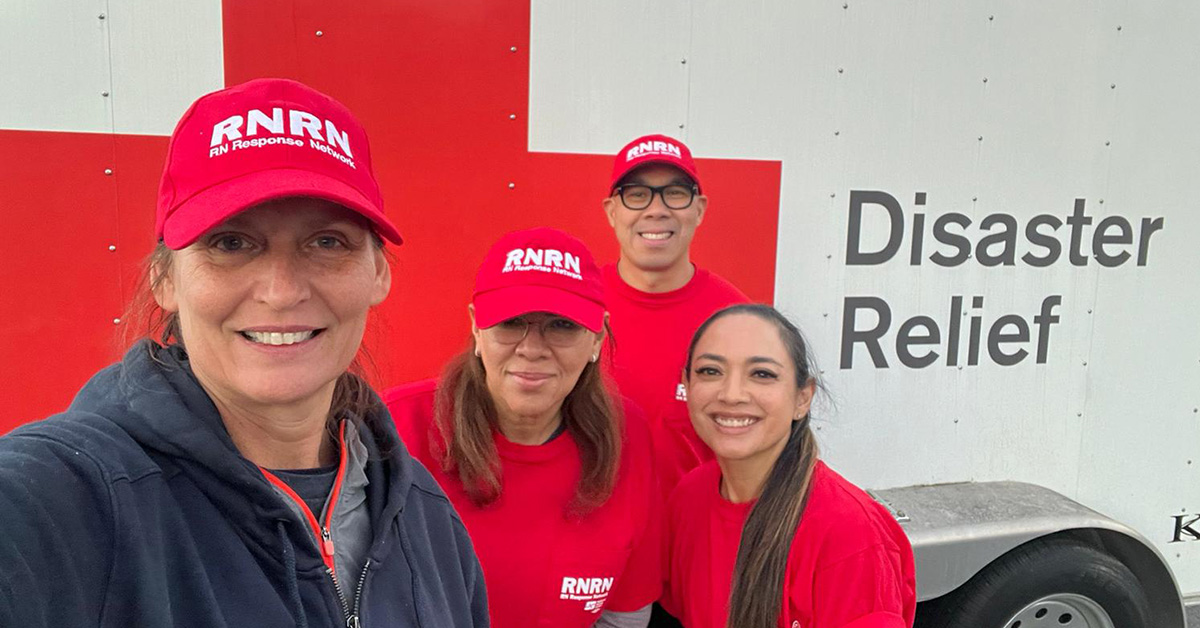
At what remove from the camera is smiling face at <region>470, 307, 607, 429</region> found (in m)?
1.48

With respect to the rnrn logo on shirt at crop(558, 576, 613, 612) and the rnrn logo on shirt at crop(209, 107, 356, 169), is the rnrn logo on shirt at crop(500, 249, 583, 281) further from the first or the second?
the rnrn logo on shirt at crop(209, 107, 356, 169)

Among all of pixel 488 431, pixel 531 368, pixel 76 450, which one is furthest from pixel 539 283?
pixel 76 450

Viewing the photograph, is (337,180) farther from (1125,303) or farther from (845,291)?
(1125,303)

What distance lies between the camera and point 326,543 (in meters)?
0.83

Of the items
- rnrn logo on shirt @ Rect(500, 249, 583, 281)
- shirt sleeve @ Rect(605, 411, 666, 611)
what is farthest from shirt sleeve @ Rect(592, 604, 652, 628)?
rnrn logo on shirt @ Rect(500, 249, 583, 281)

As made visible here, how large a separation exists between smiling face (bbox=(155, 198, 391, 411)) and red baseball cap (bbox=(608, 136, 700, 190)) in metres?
1.23

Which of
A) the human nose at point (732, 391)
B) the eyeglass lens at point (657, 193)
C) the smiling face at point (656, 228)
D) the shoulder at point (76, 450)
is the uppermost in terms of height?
the eyeglass lens at point (657, 193)

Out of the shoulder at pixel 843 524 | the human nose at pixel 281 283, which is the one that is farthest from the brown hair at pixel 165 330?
the shoulder at pixel 843 524

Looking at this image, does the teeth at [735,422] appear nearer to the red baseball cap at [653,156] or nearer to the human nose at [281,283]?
the red baseball cap at [653,156]

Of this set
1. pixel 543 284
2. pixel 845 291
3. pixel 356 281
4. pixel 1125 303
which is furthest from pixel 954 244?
pixel 356 281

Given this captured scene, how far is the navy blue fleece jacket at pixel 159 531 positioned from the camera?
2.00 feet

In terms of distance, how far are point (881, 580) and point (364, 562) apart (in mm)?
938

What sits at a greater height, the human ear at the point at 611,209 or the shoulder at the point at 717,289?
the human ear at the point at 611,209

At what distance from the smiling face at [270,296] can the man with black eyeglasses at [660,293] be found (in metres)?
1.20
